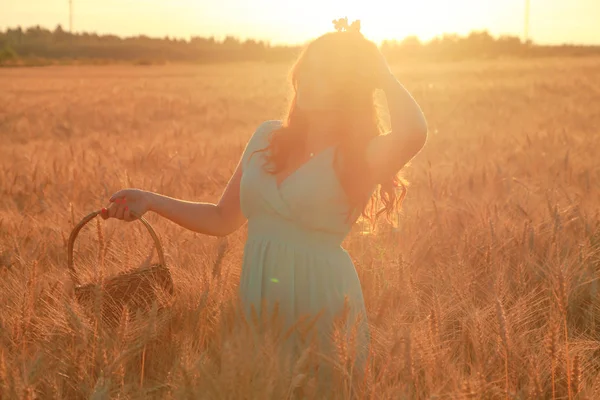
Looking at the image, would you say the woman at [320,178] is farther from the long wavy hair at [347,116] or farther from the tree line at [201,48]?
the tree line at [201,48]

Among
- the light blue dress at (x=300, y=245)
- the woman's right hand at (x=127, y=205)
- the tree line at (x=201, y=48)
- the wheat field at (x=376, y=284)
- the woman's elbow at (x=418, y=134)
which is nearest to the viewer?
the wheat field at (x=376, y=284)

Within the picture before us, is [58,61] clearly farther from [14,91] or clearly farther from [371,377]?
[371,377]

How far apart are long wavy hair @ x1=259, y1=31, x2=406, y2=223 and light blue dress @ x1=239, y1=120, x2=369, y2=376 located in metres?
0.04

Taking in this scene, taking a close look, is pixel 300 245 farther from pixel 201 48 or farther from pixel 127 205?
pixel 201 48

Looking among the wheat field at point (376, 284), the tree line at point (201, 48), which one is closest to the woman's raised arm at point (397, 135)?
the wheat field at point (376, 284)

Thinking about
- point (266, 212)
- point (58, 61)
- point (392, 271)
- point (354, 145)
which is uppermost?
point (58, 61)

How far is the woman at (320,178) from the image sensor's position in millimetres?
1871

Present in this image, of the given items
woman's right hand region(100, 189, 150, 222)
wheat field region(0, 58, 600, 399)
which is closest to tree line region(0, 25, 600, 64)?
wheat field region(0, 58, 600, 399)

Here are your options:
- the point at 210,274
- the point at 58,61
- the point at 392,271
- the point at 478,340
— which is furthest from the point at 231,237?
the point at 58,61

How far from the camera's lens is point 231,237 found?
2.88m

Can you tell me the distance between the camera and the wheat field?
1.35 metres

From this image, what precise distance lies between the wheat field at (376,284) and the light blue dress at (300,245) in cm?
13

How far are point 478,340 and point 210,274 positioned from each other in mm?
717

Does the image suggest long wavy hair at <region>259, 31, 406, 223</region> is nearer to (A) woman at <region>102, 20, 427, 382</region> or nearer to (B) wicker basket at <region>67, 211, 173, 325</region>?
(A) woman at <region>102, 20, 427, 382</region>
